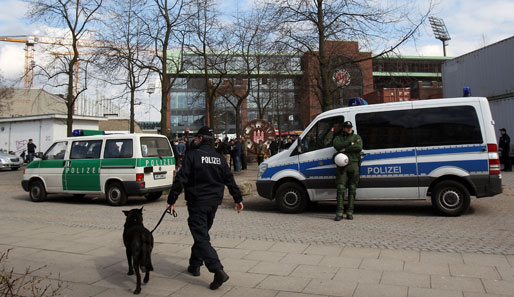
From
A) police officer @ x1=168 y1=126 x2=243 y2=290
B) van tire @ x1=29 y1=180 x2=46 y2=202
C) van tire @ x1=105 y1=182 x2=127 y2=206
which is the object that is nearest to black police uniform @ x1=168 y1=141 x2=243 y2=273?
police officer @ x1=168 y1=126 x2=243 y2=290

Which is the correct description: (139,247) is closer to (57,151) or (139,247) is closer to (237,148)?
(57,151)

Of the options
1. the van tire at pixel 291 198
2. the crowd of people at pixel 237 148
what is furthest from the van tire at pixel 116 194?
the crowd of people at pixel 237 148

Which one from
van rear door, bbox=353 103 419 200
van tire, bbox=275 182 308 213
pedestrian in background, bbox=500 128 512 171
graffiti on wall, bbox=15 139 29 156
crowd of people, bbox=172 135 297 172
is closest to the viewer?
van rear door, bbox=353 103 419 200

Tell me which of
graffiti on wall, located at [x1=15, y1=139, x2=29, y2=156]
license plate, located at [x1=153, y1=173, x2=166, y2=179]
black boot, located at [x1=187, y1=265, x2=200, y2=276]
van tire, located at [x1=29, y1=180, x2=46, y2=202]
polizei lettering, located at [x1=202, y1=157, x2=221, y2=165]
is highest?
graffiti on wall, located at [x1=15, y1=139, x2=29, y2=156]

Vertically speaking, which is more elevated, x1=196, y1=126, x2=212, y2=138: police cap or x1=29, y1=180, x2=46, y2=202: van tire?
x1=196, y1=126, x2=212, y2=138: police cap

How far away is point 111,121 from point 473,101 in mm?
36861

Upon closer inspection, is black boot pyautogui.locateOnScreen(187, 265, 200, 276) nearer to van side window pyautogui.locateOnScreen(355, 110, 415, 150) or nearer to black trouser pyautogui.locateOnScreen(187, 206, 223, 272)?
black trouser pyautogui.locateOnScreen(187, 206, 223, 272)

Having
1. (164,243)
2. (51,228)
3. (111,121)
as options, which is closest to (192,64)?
(51,228)

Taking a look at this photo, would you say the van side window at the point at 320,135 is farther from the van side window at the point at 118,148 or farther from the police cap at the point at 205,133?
the van side window at the point at 118,148

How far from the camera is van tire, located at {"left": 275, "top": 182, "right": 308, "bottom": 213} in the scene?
8.99 m

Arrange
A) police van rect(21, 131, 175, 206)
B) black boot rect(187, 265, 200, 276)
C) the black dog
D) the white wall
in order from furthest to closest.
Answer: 1. the white wall
2. police van rect(21, 131, 175, 206)
3. black boot rect(187, 265, 200, 276)
4. the black dog

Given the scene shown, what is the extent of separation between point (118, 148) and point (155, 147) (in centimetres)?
100

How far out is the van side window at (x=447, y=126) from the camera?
7.95m

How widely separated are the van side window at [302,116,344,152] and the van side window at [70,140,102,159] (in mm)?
6056
